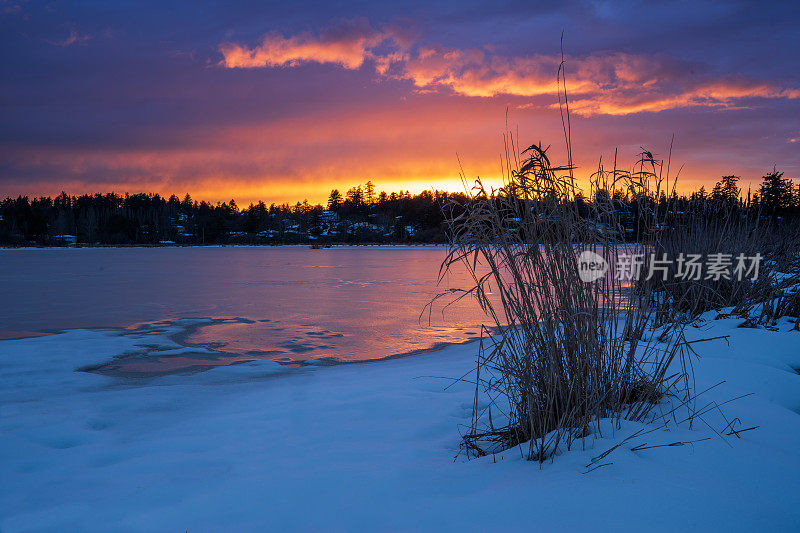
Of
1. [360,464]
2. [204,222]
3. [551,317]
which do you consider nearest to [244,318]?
[360,464]

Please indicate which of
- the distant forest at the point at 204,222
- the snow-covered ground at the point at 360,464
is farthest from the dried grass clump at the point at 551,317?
the distant forest at the point at 204,222

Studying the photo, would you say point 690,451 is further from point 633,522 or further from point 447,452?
point 447,452

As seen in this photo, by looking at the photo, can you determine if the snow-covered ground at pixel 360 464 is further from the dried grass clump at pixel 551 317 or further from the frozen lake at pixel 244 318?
the frozen lake at pixel 244 318

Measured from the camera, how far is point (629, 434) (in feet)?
6.66

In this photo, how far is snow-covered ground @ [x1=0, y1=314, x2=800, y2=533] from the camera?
1634 millimetres

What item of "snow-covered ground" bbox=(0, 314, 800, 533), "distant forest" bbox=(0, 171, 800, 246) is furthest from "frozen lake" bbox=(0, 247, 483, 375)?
"distant forest" bbox=(0, 171, 800, 246)

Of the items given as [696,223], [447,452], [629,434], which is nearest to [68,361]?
[447,452]

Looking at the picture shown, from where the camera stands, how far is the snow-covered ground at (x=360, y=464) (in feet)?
5.36

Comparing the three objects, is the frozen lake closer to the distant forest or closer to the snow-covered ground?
the snow-covered ground

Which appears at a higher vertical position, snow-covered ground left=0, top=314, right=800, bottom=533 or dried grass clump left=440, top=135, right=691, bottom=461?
dried grass clump left=440, top=135, right=691, bottom=461

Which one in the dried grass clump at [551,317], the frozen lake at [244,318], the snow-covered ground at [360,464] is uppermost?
the dried grass clump at [551,317]

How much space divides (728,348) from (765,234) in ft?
18.6

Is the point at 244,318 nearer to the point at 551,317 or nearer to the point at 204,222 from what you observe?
the point at 551,317

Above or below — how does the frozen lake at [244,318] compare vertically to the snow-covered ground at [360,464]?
below
